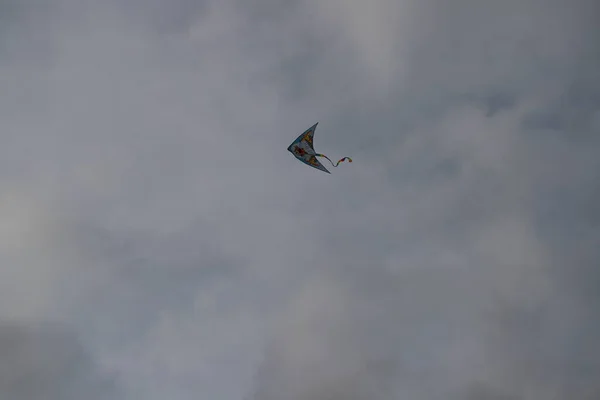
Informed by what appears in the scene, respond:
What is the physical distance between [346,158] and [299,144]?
17.5 meters

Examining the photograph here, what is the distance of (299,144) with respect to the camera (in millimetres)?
147625

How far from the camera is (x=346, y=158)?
14212 cm
